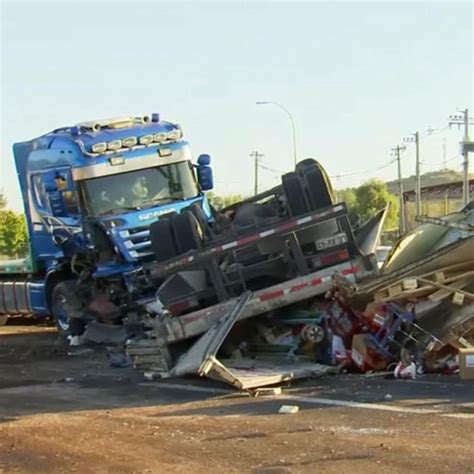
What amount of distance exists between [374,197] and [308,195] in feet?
210

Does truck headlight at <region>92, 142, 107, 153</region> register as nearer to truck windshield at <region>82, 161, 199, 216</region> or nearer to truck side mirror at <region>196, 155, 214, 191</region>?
truck windshield at <region>82, 161, 199, 216</region>

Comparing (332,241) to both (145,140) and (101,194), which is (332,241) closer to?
(101,194)

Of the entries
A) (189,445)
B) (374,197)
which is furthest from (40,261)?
(374,197)

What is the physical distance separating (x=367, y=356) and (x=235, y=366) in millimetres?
1439

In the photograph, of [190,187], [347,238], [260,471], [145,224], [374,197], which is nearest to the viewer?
[260,471]

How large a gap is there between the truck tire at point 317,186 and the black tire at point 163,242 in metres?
1.77

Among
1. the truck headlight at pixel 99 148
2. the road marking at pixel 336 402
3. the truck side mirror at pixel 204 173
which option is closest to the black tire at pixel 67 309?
the truck headlight at pixel 99 148

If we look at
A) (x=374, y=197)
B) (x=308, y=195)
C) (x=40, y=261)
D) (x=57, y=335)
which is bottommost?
(x=374, y=197)

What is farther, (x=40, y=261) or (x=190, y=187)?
(x=40, y=261)

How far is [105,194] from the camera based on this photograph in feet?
44.8

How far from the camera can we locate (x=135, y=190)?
1377cm

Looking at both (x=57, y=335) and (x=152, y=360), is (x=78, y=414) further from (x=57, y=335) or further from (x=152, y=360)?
(x=57, y=335)

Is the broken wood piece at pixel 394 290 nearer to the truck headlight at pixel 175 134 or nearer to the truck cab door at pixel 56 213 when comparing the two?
the truck cab door at pixel 56 213

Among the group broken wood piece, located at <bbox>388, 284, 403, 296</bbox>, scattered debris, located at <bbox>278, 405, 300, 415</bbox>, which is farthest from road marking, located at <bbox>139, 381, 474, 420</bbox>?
broken wood piece, located at <bbox>388, 284, 403, 296</bbox>
